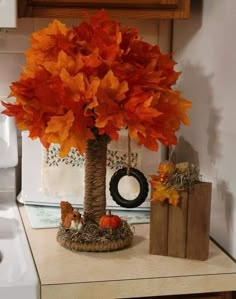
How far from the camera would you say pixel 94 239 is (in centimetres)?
126

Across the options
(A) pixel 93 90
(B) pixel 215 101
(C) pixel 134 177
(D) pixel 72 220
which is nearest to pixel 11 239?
(D) pixel 72 220

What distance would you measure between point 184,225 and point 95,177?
0.75 ft

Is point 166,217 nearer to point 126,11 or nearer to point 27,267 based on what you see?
point 27,267

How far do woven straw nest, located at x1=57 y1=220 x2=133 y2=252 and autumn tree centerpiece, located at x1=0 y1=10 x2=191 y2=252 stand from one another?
20cm

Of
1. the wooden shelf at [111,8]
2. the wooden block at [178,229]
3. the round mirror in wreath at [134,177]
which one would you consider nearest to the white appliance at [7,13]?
the wooden shelf at [111,8]

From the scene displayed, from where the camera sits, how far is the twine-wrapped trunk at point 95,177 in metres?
1.28

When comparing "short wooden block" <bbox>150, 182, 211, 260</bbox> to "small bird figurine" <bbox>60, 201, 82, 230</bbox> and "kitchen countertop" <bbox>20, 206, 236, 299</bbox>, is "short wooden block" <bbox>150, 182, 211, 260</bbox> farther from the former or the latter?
"small bird figurine" <bbox>60, 201, 82, 230</bbox>

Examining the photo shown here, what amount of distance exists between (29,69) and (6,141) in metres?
0.45

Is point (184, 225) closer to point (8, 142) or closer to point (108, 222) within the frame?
point (108, 222)

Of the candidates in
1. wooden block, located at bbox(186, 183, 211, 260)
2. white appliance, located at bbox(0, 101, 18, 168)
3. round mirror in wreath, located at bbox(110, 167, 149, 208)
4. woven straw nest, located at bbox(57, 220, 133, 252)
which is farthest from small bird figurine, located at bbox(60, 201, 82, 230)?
white appliance, located at bbox(0, 101, 18, 168)

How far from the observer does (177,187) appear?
1.22m

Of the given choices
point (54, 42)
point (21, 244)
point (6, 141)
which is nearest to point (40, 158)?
point (6, 141)

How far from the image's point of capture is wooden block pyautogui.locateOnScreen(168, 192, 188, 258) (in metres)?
1.22

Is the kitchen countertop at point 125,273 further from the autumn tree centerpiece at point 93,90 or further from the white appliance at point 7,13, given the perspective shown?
the white appliance at point 7,13
